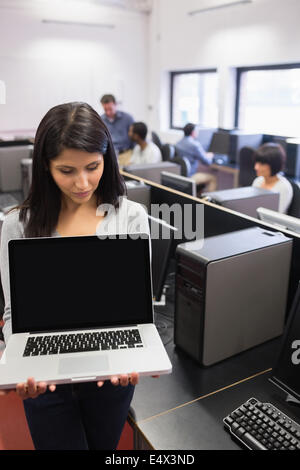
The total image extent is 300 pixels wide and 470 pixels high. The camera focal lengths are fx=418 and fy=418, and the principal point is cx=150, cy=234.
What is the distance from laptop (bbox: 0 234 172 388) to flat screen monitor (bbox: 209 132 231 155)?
4438 mm

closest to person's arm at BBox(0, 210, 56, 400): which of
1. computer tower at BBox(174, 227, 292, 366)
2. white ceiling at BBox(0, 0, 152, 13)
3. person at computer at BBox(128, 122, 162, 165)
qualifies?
computer tower at BBox(174, 227, 292, 366)

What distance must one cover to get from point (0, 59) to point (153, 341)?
5823 millimetres

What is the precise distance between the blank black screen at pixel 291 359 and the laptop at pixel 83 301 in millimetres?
356

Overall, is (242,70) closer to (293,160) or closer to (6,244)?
(293,160)

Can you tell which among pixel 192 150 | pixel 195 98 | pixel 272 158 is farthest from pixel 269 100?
pixel 272 158

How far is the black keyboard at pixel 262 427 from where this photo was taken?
0.96 meters

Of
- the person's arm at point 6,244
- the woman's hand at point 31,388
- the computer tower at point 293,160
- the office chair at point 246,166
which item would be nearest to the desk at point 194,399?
the woman's hand at point 31,388

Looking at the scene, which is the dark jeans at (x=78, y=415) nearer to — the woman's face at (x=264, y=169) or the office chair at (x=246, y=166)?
the woman's face at (x=264, y=169)

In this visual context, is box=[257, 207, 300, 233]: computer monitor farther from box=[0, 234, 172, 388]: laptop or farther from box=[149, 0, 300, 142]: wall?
box=[149, 0, 300, 142]: wall

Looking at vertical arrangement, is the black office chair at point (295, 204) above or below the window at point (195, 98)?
below

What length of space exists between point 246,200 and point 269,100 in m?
4.12

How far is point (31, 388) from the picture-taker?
0.94m

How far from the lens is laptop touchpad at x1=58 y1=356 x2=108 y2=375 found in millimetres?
979

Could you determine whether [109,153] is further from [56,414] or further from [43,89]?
[43,89]
